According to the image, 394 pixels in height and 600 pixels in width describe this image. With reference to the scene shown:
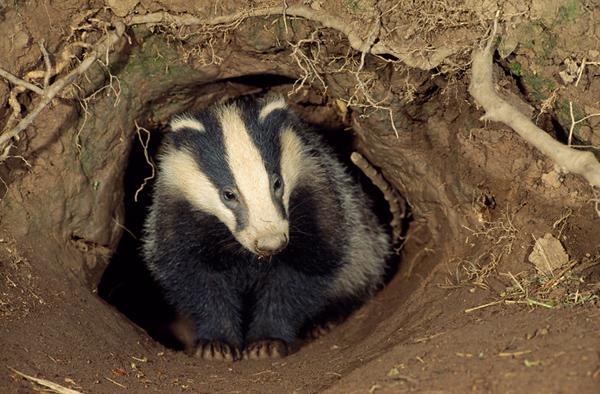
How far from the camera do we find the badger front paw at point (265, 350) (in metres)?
4.94

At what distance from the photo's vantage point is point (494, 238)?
14.9 ft

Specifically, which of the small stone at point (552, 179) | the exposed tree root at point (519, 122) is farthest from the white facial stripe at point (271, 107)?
the small stone at point (552, 179)

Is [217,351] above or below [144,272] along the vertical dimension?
above

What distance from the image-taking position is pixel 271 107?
189 inches

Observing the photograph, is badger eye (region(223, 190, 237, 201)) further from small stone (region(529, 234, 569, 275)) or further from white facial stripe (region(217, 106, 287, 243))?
small stone (region(529, 234, 569, 275))

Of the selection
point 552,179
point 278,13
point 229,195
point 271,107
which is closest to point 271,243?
point 229,195

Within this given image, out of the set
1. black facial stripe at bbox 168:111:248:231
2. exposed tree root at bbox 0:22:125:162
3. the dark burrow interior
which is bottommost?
the dark burrow interior

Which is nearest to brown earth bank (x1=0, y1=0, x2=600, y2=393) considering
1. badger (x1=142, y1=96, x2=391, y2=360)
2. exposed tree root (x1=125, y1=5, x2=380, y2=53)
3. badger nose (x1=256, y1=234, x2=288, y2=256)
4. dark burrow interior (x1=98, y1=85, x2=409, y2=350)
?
exposed tree root (x1=125, y1=5, x2=380, y2=53)

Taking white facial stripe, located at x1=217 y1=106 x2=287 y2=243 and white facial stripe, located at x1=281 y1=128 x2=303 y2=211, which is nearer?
white facial stripe, located at x1=217 y1=106 x2=287 y2=243

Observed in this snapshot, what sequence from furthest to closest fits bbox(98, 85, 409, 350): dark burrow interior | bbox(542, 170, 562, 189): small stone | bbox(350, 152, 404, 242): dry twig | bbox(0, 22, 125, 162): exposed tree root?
bbox(98, 85, 409, 350): dark burrow interior → bbox(350, 152, 404, 242): dry twig → bbox(542, 170, 562, 189): small stone → bbox(0, 22, 125, 162): exposed tree root

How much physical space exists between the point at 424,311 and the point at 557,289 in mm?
896

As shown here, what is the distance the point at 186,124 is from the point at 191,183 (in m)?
0.38

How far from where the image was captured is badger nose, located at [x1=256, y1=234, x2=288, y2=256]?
4.04 m

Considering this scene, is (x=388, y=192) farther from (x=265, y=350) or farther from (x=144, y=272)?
(x=144, y=272)
